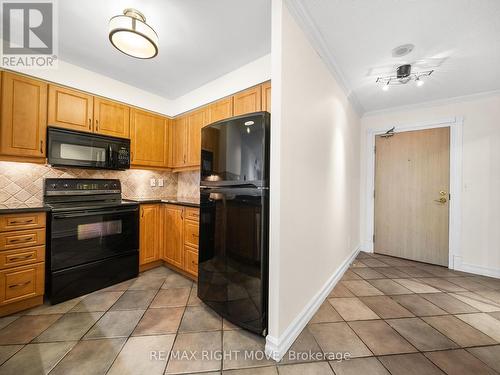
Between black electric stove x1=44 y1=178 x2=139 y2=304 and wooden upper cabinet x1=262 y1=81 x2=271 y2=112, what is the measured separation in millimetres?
1979

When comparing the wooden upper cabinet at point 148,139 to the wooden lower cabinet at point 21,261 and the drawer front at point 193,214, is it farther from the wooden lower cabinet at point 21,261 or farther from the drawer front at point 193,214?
the wooden lower cabinet at point 21,261

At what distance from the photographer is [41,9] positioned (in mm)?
1664

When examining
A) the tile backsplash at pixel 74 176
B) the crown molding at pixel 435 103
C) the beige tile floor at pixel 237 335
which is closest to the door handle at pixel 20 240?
the tile backsplash at pixel 74 176

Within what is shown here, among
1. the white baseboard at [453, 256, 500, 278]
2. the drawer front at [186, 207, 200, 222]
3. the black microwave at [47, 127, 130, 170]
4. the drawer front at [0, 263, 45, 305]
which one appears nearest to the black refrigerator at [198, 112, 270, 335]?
the drawer front at [186, 207, 200, 222]

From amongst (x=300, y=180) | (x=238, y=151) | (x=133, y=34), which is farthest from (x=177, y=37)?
(x=300, y=180)

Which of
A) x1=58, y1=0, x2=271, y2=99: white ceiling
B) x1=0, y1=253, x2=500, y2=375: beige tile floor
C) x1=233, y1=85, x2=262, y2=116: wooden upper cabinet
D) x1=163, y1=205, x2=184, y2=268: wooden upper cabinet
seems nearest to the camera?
x1=0, y1=253, x2=500, y2=375: beige tile floor

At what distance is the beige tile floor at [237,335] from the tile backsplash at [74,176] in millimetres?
1197

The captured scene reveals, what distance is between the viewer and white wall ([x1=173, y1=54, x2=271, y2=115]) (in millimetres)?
2102

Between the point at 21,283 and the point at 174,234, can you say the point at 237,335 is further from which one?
the point at 21,283

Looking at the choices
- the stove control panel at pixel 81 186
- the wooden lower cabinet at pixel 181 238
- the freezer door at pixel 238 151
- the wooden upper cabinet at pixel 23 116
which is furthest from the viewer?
the wooden lower cabinet at pixel 181 238

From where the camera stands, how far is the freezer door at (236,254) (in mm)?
1466

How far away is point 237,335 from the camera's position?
156 centimetres

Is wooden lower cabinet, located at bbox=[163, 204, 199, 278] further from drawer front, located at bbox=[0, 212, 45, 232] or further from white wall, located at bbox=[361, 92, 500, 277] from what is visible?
white wall, located at bbox=[361, 92, 500, 277]

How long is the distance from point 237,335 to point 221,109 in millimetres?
2359
